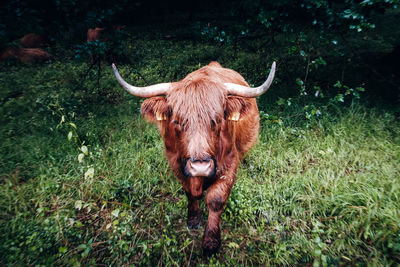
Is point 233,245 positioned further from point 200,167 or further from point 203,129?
point 203,129

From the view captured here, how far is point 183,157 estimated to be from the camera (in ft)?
6.43

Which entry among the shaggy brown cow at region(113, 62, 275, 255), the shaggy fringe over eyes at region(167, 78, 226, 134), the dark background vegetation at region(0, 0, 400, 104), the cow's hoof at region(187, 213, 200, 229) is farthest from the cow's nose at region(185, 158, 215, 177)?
the dark background vegetation at region(0, 0, 400, 104)

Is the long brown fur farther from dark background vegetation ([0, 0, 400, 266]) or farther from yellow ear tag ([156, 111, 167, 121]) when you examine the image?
dark background vegetation ([0, 0, 400, 266])

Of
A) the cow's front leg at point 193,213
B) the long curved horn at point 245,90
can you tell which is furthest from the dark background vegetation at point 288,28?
the cow's front leg at point 193,213

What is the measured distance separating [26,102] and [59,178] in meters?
3.11

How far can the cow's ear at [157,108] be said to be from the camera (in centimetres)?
227

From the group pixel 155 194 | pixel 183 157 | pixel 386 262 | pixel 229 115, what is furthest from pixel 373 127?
pixel 155 194

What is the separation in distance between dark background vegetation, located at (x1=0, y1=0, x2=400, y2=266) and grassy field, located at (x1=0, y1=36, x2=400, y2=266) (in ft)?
0.06

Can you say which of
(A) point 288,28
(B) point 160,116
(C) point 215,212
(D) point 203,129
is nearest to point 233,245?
(C) point 215,212

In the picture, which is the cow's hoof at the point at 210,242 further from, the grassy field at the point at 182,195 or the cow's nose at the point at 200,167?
the cow's nose at the point at 200,167

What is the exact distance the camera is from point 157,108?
2309 mm

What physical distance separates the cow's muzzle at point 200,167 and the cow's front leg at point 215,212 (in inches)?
25.9

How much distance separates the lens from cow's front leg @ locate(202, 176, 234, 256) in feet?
7.12

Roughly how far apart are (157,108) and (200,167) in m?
0.96
